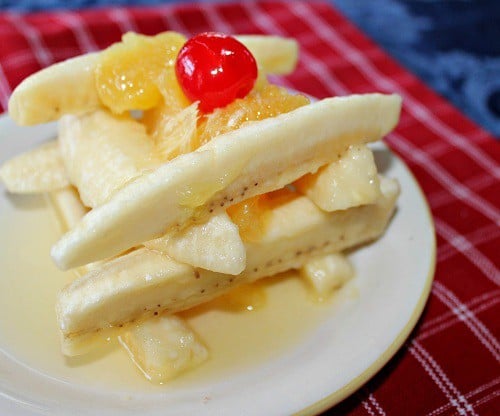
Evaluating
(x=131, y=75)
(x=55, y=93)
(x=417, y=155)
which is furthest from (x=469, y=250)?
(x=55, y=93)

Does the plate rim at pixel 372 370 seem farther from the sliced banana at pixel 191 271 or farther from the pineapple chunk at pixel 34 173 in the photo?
the pineapple chunk at pixel 34 173

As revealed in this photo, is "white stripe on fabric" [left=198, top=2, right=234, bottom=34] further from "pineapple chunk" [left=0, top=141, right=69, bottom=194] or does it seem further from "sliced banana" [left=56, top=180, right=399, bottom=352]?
"sliced banana" [left=56, top=180, right=399, bottom=352]

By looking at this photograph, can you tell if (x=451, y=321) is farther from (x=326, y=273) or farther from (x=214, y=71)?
(x=214, y=71)

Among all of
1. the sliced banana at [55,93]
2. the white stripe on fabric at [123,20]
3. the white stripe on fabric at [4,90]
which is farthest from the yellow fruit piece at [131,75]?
the white stripe on fabric at [123,20]

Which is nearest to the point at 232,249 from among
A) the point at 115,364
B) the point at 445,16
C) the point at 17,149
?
the point at 115,364

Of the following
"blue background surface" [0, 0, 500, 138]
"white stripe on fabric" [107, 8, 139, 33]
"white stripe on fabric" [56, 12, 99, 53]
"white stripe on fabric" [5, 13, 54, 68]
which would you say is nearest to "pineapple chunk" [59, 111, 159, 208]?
"white stripe on fabric" [5, 13, 54, 68]

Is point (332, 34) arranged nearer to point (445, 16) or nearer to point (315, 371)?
point (445, 16)
